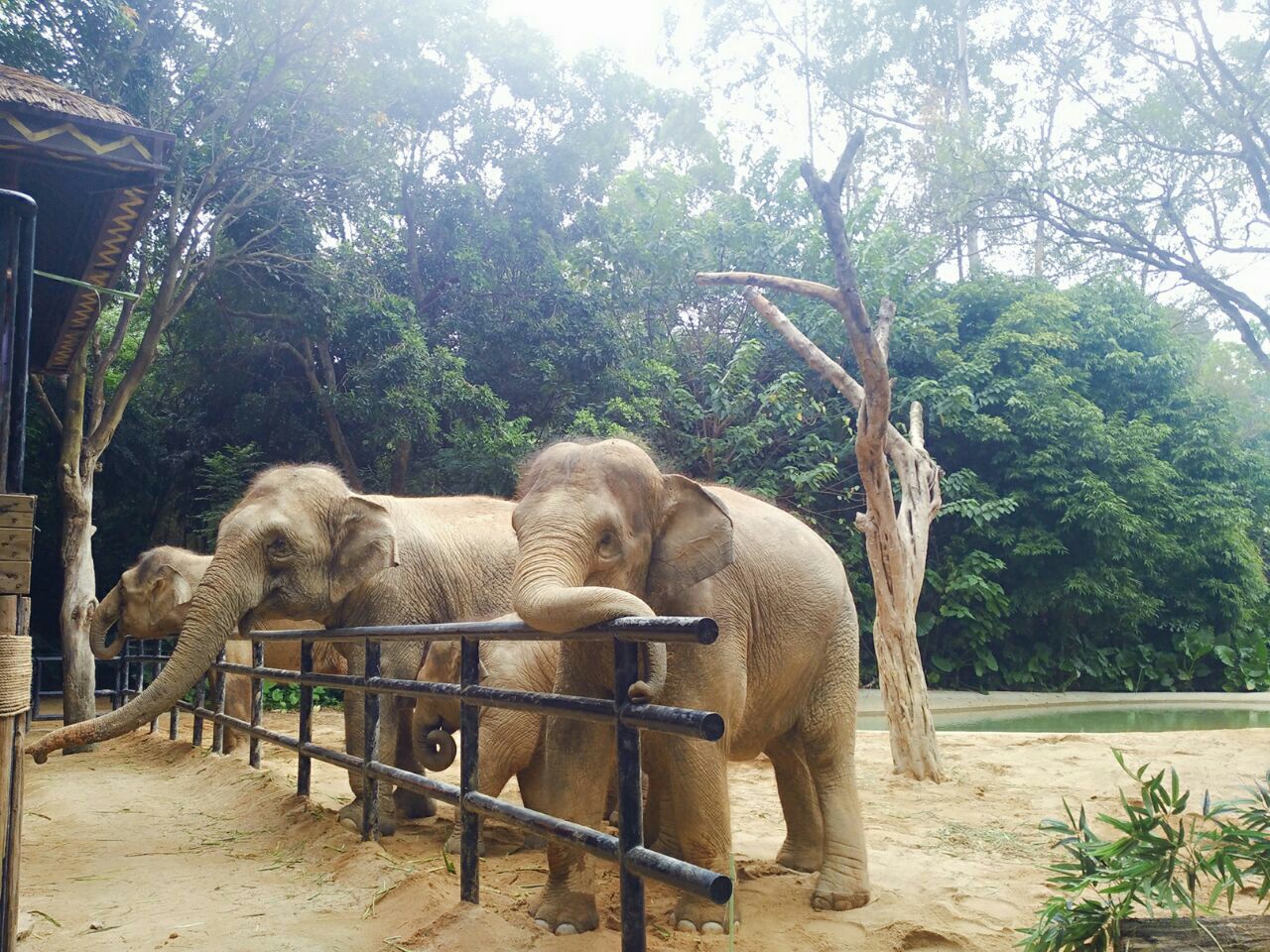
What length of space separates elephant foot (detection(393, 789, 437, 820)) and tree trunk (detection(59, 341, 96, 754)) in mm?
6402

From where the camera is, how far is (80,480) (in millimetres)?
11258

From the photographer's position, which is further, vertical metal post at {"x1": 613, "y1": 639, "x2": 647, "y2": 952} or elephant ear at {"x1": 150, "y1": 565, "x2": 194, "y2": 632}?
elephant ear at {"x1": 150, "y1": 565, "x2": 194, "y2": 632}

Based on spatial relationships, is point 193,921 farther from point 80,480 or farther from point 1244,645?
point 1244,645

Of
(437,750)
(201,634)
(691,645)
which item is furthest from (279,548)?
(691,645)

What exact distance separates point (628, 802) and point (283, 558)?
3.25m

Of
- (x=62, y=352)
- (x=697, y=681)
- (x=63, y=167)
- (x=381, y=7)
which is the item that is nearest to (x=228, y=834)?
(x=697, y=681)

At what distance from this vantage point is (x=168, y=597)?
880cm

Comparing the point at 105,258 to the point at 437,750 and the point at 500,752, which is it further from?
the point at 500,752

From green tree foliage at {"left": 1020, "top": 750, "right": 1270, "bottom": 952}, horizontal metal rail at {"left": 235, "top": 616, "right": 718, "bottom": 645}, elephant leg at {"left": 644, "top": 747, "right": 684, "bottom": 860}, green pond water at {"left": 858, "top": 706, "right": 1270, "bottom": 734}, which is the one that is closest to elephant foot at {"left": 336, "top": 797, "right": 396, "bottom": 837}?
horizontal metal rail at {"left": 235, "top": 616, "right": 718, "bottom": 645}

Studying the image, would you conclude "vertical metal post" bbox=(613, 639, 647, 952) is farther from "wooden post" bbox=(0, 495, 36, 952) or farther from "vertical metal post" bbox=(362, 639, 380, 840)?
"vertical metal post" bbox=(362, 639, 380, 840)

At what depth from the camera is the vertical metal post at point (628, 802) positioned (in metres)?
2.74

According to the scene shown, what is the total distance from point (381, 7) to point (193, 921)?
13792 mm

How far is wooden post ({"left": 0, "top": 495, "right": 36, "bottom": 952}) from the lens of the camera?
9.11ft

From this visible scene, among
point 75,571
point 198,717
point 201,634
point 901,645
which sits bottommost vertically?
point 198,717
